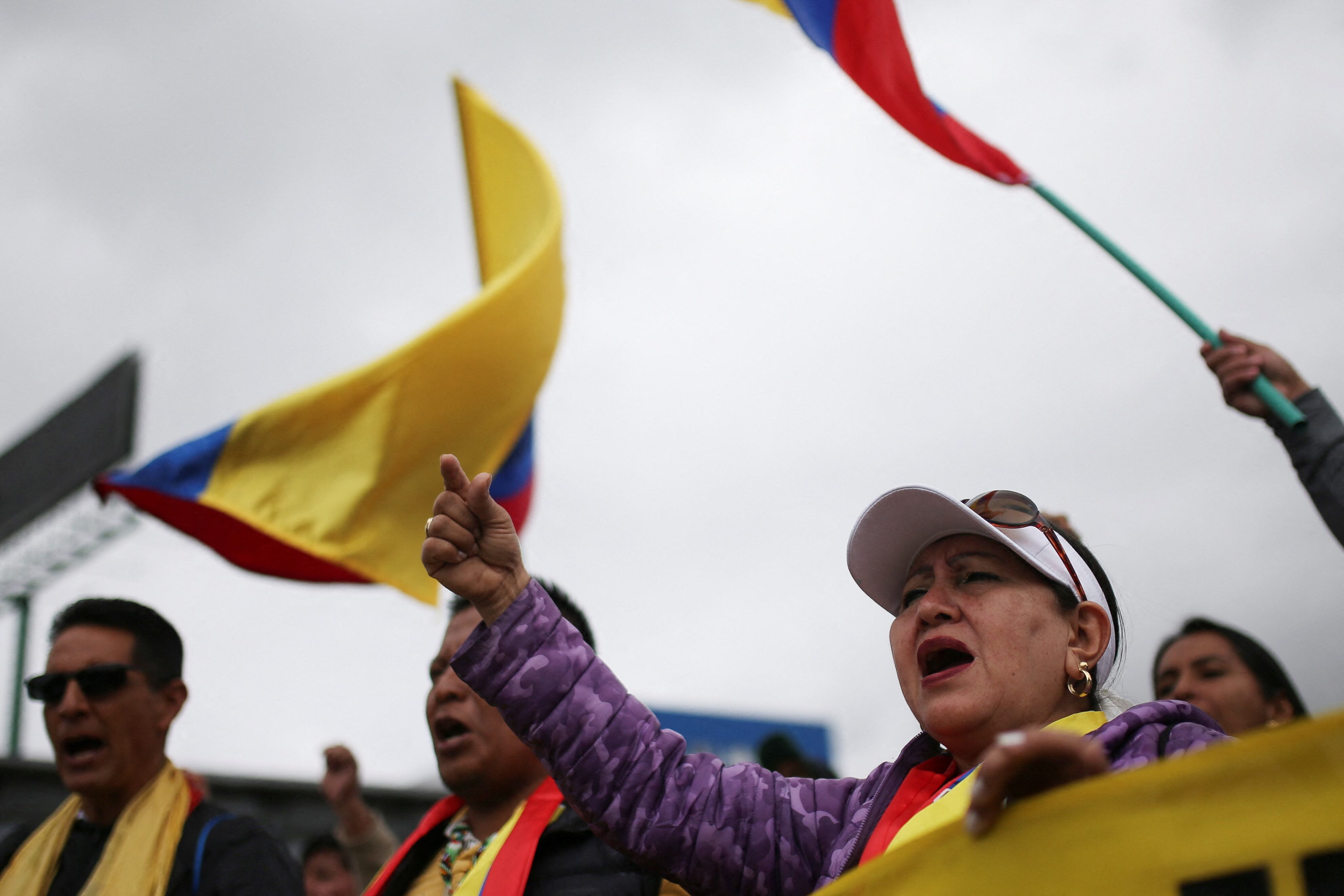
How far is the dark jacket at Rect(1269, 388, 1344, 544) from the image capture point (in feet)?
8.27

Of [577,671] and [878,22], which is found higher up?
[878,22]

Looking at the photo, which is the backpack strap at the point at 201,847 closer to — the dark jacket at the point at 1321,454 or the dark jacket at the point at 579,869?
the dark jacket at the point at 579,869

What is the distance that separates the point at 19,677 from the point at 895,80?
9.06 m

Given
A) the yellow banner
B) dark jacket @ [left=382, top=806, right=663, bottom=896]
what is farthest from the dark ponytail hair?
the yellow banner

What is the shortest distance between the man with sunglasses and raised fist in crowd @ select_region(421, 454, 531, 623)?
1089 mm

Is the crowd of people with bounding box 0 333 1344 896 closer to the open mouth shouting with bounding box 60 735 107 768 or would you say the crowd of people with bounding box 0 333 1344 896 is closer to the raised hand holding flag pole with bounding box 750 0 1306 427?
the open mouth shouting with bounding box 60 735 107 768

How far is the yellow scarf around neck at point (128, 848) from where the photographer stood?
259 cm

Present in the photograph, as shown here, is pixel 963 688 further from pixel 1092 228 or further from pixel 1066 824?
pixel 1092 228

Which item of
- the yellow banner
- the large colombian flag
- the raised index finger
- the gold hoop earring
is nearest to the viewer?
the yellow banner

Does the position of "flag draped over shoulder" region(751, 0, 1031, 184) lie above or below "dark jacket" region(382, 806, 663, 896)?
above

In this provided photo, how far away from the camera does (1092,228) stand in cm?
334

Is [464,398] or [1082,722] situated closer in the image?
[1082,722]

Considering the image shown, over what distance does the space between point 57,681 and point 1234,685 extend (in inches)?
112

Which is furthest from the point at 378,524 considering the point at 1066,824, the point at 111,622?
the point at 1066,824
